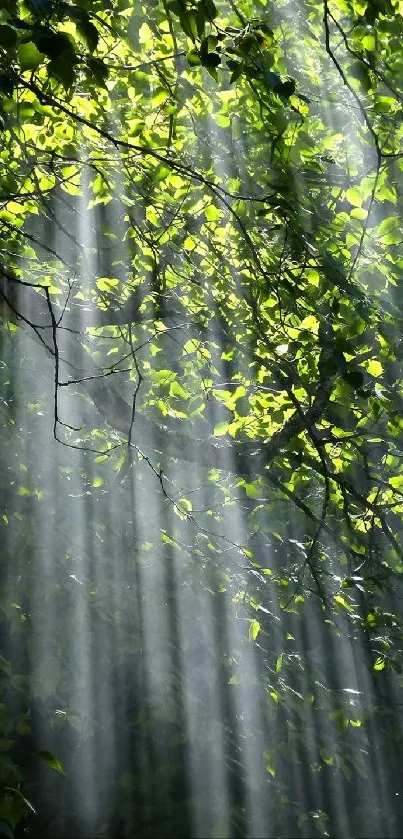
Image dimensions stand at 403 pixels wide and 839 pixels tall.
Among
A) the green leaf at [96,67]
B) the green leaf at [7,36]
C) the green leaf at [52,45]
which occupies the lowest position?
the green leaf at [52,45]

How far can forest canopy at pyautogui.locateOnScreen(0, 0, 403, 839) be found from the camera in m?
2.93

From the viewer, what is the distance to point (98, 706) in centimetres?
331

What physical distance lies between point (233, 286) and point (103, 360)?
85cm

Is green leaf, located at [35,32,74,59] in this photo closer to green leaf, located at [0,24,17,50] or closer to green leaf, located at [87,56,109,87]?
green leaf, located at [0,24,17,50]

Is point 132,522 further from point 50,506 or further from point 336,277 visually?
point 336,277

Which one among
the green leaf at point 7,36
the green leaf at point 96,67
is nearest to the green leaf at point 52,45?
the green leaf at point 7,36

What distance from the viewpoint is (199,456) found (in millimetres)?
3602

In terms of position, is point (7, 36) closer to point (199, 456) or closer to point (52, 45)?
point (52, 45)

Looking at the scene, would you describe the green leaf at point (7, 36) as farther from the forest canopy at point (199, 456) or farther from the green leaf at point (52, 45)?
the forest canopy at point (199, 456)

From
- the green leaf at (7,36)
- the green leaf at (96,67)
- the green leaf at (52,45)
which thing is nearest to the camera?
the green leaf at (52,45)

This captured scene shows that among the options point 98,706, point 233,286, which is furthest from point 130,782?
point 233,286

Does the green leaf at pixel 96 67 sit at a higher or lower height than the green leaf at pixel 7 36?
higher

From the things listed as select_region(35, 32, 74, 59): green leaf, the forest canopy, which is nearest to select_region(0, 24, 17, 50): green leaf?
select_region(35, 32, 74, 59): green leaf

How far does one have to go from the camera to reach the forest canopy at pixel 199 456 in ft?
9.62
